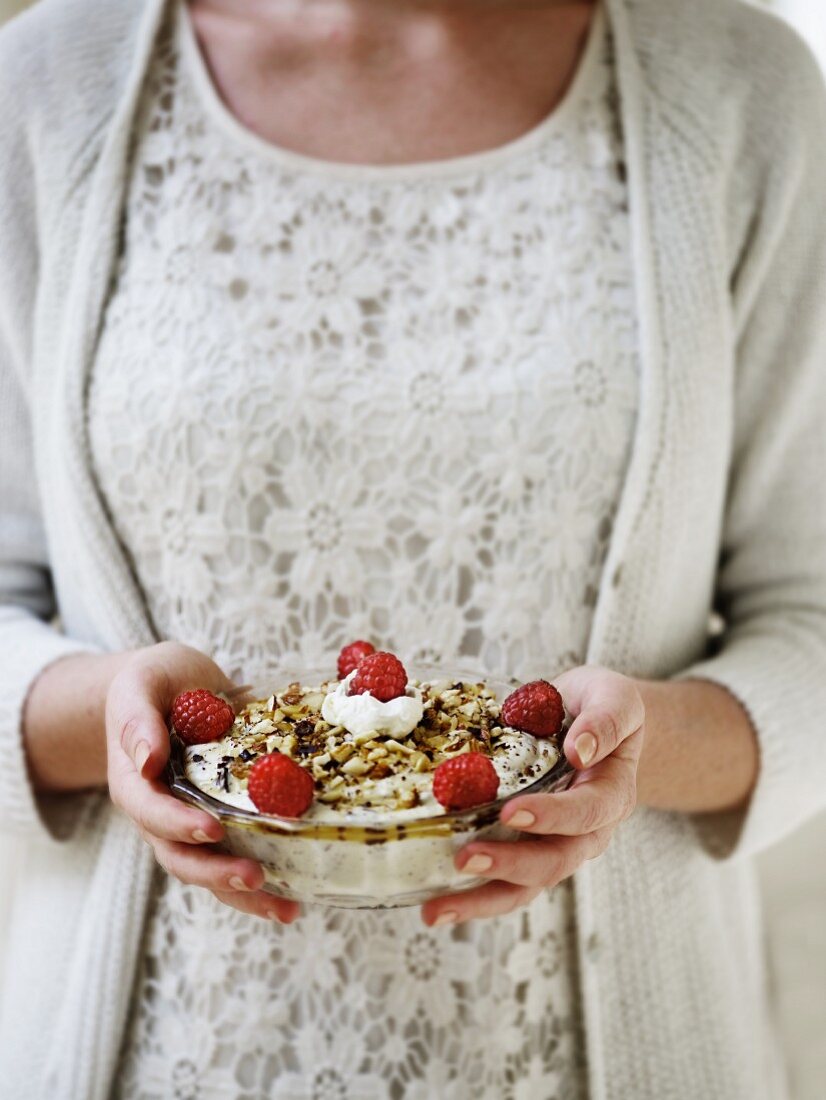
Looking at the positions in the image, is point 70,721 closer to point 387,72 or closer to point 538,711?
point 538,711

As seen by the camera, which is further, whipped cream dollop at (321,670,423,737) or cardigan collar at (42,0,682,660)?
cardigan collar at (42,0,682,660)

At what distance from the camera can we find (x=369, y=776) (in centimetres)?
68

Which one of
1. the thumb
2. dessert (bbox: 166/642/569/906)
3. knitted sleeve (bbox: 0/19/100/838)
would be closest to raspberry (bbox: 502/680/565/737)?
dessert (bbox: 166/642/569/906)

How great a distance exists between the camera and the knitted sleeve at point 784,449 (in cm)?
100

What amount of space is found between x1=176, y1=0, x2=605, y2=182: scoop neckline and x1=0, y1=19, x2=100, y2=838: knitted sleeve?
0.17m

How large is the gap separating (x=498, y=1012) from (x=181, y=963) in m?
0.27

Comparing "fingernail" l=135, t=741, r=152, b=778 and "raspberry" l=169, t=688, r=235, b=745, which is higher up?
"fingernail" l=135, t=741, r=152, b=778

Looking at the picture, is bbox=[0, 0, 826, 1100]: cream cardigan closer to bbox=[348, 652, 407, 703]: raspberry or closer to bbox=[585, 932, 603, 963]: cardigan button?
bbox=[585, 932, 603, 963]: cardigan button

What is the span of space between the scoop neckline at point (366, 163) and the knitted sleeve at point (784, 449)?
0.16 metres

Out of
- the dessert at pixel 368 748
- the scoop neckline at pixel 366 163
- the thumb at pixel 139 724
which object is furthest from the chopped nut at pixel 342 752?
the scoop neckline at pixel 366 163

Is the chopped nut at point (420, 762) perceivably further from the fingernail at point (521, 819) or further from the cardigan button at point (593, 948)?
the cardigan button at point (593, 948)

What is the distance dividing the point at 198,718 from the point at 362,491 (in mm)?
291

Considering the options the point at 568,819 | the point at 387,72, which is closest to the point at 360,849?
the point at 568,819

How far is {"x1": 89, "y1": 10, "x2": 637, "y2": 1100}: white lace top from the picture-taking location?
930mm
